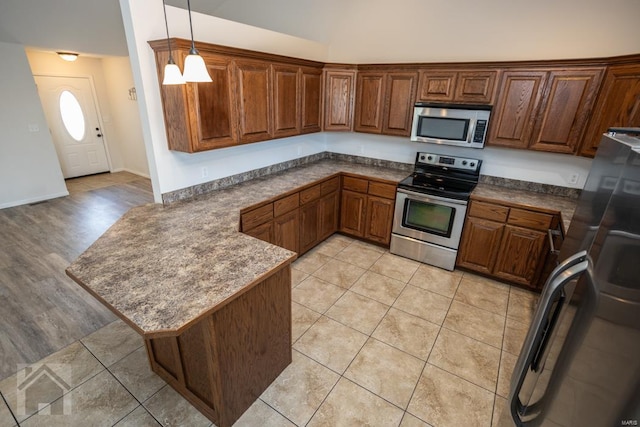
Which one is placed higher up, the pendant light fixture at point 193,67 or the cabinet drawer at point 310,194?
the pendant light fixture at point 193,67

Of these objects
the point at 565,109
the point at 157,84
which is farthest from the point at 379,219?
the point at 157,84

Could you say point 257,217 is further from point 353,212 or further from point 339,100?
point 339,100

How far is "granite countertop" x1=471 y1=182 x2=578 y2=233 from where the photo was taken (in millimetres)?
2854

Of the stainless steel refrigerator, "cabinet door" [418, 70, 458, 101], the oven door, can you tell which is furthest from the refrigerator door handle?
"cabinet door" [418, 70, 458, 101]

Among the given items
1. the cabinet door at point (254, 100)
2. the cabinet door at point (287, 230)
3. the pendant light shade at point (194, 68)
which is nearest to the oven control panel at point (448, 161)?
the cabinet door at point (287, 230)

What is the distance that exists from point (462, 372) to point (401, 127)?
2.62 meters

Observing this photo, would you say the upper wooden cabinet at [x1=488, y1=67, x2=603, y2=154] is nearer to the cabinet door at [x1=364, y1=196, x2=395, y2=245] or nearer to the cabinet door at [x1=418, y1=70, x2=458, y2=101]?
the cabinet door at [x1=418, y1=70, x2=458, y2=101]

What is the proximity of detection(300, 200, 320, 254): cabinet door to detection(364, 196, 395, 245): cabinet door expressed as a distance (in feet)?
2.28

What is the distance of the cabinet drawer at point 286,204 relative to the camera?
304cm

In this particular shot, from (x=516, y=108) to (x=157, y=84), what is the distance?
3.29 meters

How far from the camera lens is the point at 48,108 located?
19.7 feet

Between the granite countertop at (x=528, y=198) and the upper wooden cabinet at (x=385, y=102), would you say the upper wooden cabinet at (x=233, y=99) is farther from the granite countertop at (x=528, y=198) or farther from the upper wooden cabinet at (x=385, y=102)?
the granite countertop at (x=528, y=198)

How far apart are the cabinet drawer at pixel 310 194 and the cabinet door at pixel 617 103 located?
260 centimetres

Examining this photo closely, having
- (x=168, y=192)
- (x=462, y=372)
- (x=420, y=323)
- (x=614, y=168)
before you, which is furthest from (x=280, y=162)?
(x=614, y=168)
